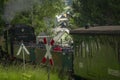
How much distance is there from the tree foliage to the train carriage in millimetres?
20235

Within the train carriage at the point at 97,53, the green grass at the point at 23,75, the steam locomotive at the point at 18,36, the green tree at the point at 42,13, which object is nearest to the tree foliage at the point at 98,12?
the green tree at the point at 42,13

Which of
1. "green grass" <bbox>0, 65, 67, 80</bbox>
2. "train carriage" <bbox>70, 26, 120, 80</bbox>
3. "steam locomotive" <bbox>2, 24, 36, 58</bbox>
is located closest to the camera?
"train carriage" <bbox>70, 26, 120, 80</bbox>

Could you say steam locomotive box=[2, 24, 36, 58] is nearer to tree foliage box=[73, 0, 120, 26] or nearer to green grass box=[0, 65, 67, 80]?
tree foliage box=[73, 0, 120, 26]

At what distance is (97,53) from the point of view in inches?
521

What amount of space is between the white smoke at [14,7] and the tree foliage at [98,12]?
323 inches

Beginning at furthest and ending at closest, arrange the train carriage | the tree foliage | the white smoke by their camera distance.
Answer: the white smoke < the tree foliage < the train carriage

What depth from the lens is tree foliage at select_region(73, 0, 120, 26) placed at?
1417 inches

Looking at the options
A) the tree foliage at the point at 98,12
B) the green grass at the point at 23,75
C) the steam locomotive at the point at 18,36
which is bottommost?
the green grass at the point at 23,75

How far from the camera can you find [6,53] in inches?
1234

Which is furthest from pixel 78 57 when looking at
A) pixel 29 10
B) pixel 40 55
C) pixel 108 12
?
pixel 29 10

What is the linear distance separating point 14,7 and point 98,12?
1332 cm

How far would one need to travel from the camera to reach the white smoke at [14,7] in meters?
45.3

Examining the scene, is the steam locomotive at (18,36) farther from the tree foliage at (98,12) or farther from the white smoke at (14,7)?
the white smoke at (14,7)

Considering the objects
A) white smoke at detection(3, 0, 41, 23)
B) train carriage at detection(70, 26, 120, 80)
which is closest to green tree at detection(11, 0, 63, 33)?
white smoke at detection(3, 0, 41, 23)
